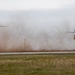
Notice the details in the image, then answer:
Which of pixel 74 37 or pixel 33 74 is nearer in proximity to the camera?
pixel 33 74

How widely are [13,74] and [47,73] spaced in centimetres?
316

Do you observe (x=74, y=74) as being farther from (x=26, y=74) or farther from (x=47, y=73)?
(x=26, y=74)

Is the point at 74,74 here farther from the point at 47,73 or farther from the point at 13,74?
the point at 13,74

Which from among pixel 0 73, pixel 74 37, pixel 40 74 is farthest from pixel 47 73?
pixel 74 37

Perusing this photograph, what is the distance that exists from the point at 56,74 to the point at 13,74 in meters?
3.94

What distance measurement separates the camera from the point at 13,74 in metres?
24.8

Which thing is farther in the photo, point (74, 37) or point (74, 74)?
point (74, 37)

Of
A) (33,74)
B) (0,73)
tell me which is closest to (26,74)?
(33,74)

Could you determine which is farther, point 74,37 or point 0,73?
point 74,37

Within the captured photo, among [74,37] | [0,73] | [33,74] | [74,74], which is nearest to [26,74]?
[33,74]

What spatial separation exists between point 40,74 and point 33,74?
0.65 metres

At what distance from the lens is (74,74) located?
24.4 metres

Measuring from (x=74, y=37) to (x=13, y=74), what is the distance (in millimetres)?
69303

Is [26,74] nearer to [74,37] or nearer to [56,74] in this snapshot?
[56,74]
